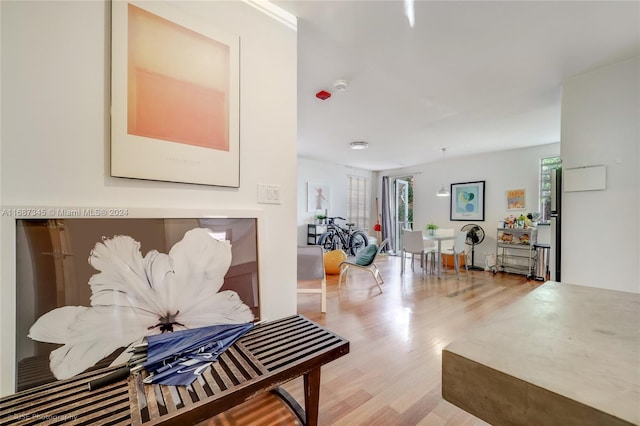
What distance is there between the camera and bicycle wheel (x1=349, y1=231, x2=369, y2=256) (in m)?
6.81

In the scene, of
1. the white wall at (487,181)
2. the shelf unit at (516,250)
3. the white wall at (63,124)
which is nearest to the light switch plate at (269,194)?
the white wall at (63,124)

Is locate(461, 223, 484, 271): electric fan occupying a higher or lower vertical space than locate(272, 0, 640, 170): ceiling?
lower

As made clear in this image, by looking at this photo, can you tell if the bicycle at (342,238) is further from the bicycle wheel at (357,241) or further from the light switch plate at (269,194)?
the light switch plate at (269,194)

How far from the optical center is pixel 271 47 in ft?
5.29

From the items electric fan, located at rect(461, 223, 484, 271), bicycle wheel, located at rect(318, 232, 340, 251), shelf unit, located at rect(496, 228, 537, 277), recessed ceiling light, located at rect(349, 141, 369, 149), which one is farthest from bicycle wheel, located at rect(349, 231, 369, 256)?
shelf unit, located at rect(496, 228, 537, 277)

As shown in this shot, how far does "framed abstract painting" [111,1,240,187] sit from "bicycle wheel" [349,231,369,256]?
559 cm

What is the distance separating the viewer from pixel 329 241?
21.1 ft

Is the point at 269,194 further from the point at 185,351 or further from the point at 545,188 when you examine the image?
the point at 545,188

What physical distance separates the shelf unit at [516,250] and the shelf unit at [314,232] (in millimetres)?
3653

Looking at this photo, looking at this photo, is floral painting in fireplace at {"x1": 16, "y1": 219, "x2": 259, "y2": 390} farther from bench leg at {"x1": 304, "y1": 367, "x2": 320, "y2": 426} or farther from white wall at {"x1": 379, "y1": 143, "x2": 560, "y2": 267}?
white wall at {"x1": 379, "y1": 143, "x2": 560, "y2": 267}

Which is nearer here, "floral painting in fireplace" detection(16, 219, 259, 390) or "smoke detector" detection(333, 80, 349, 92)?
"floral painting in fireplace" detection(16, 219, 259, 390)

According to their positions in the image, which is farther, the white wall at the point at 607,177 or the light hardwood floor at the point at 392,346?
the white wall at the point at 607,177

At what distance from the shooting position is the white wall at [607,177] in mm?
2078

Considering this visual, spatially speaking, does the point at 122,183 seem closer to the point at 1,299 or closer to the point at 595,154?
the point at 1,299
